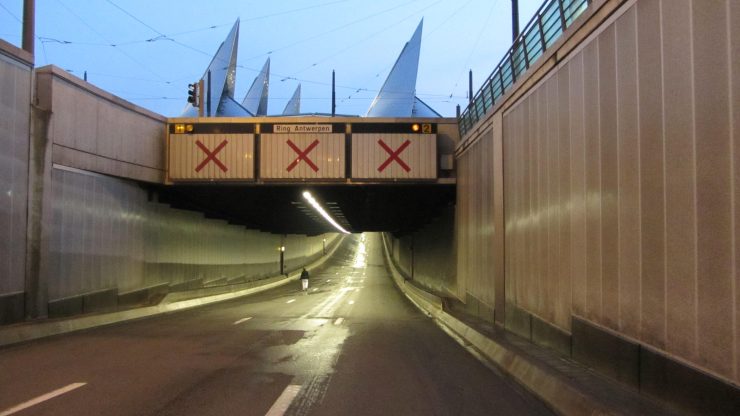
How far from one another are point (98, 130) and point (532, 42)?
12.7 m

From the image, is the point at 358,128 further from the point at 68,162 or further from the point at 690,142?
the point at 690,142

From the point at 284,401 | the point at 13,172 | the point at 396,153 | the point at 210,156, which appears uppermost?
the point at 396,153

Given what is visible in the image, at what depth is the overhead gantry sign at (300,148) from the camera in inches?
919

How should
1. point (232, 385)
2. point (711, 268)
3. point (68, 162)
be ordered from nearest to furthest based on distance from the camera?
point (711, 268), point (232, 385), point (68, 162)

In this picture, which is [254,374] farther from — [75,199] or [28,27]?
[28,27]

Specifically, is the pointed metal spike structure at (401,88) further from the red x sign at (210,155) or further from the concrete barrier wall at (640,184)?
the concrete barrier wall at (640,184)

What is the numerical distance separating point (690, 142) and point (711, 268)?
120 cm

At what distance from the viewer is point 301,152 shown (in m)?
23.5

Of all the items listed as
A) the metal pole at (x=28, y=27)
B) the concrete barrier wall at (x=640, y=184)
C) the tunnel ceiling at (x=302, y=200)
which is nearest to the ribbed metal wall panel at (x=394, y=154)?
the tunnel ceiling at (x=302, y=200)

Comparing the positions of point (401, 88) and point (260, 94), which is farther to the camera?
point (260, 94)

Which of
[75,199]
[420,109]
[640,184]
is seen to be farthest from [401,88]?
[640,184]

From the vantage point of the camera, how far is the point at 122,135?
1995 centimetres

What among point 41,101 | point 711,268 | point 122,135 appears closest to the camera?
point 711,268

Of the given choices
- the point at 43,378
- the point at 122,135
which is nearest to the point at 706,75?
the point at 43,378
